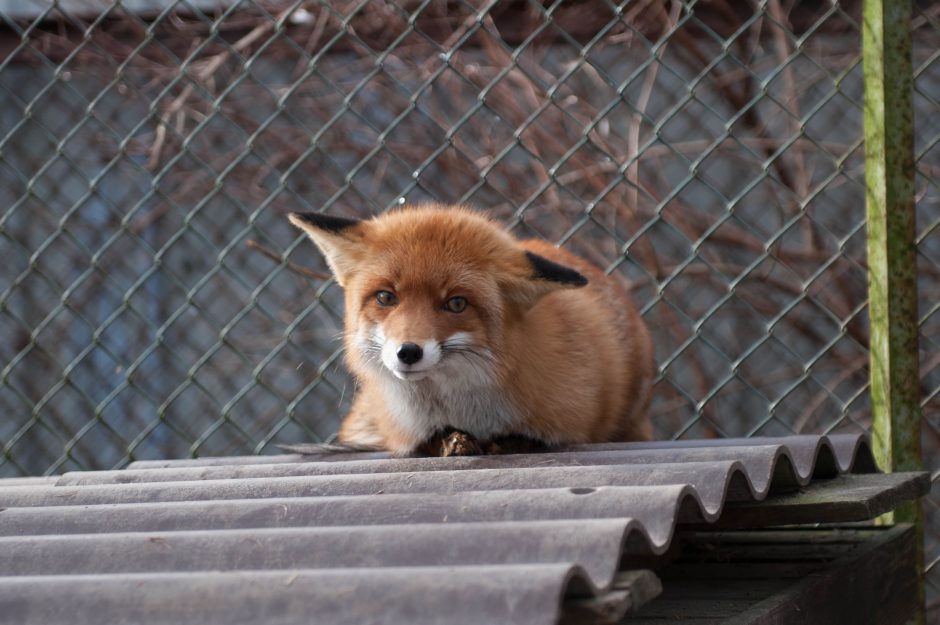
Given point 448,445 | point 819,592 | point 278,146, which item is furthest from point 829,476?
point 278,146

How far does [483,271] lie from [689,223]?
260 cm

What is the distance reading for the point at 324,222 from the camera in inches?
111

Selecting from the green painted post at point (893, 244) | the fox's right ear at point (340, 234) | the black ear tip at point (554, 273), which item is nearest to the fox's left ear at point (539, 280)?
the black ear tip at point (554, 273)

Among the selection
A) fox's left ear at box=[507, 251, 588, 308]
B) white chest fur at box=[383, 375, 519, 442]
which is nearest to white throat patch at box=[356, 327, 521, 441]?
white chest fur at box=[383, 375, 519, 442]

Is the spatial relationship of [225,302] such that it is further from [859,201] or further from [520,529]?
[520,529]

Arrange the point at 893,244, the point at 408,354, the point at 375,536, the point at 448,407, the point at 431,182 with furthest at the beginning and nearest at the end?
the point at 431,182
the point at 893,244
the point at 448,407
the point at 408,354
the point at 375,536

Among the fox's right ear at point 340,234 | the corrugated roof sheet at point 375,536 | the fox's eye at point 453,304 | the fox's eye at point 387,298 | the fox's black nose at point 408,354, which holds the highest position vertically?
the fox's right ear at point 340,234

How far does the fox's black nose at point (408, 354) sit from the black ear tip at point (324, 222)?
0.44m

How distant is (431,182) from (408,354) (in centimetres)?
294

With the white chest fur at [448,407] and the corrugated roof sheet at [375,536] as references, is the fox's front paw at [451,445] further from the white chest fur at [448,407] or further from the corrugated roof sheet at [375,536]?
the corrugated roof sheet at [375,536]

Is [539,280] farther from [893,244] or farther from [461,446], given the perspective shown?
[893,244]

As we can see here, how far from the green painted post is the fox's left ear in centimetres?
97

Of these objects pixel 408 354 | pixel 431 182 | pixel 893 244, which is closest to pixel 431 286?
pixel 408 354

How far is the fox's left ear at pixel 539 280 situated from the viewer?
2.65 meters
